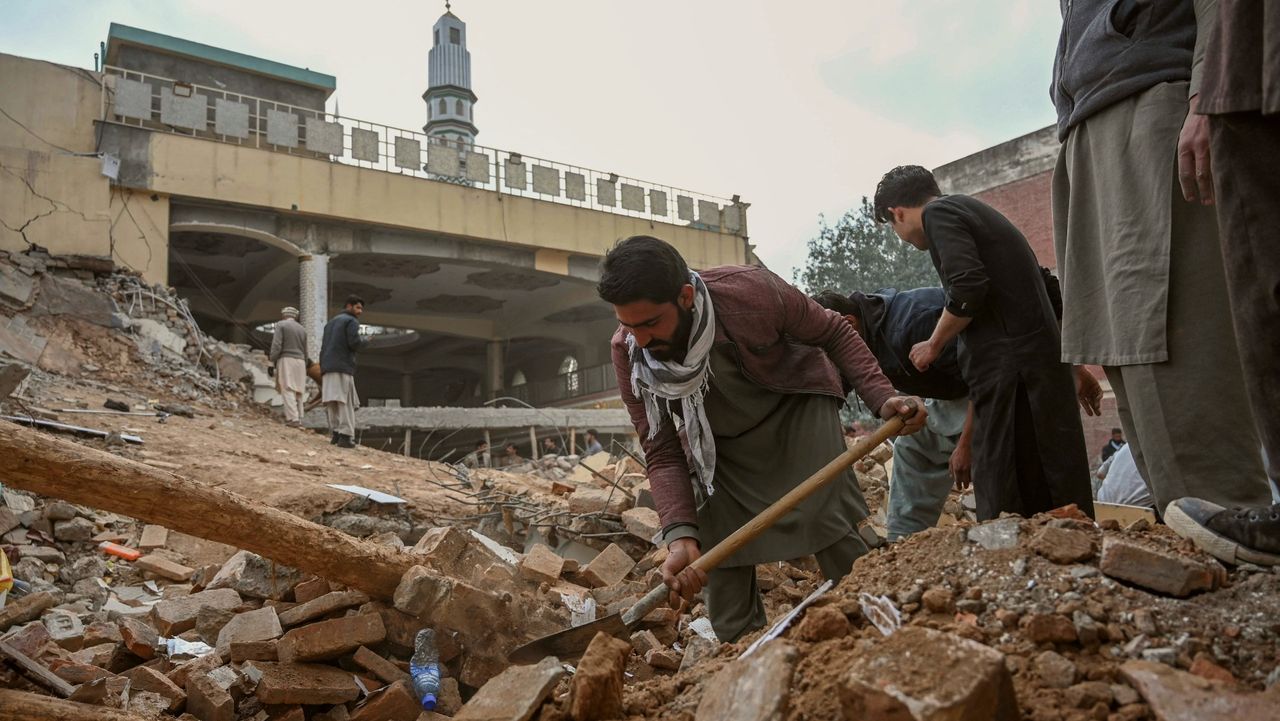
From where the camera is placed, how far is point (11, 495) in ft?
14.9

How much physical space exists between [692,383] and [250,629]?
5.92ft

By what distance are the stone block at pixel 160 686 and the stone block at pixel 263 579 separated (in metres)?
0.66

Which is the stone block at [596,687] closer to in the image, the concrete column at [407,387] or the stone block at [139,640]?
the stone block at [139,640]

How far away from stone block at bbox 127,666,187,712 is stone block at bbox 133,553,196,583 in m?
1.95

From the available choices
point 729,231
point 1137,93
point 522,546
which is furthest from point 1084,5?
point 729,231

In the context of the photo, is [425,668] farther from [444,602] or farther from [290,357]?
[290,357]

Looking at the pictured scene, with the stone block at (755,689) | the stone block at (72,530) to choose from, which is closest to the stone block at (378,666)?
the stone block at (755,689)

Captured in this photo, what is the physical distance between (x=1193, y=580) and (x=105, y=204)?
1482cm

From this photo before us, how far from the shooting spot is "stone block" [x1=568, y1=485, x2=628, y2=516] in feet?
15.1

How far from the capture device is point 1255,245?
123 cm

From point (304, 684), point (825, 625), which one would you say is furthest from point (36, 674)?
point (825, 625)

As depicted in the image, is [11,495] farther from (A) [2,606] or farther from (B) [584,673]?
(B) [584,673]

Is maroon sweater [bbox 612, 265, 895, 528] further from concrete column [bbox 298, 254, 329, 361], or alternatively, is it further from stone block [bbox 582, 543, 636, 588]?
concrete column [bbox 298, 254, 329, 361]

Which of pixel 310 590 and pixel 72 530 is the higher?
pixel 72 530
